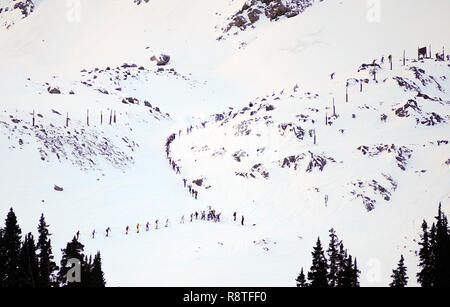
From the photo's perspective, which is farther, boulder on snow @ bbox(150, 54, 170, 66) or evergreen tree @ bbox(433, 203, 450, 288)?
boulder on snow @ bbox(150, 54, 170, 66)

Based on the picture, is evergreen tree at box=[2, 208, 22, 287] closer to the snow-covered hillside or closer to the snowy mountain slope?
the snow-covered hillside

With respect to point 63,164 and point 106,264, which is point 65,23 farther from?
point 106,264

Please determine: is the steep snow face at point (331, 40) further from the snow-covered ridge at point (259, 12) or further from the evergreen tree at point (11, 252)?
the evergreen tree at point (11, 252)

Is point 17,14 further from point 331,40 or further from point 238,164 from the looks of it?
point 238,164

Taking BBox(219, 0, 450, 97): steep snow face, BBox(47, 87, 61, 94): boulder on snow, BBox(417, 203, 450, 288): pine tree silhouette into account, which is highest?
BBox(219, 0, 450, 97): steep snow face

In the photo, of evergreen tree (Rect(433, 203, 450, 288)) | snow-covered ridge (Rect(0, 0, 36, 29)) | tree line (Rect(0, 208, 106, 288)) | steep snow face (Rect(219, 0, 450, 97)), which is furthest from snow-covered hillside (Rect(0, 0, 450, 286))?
snow-covered ridge (Rect(0, 0, 36, 29))

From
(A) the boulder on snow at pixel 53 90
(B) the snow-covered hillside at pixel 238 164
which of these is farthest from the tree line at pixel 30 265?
(A) the boulder on snow at pixel 53 90

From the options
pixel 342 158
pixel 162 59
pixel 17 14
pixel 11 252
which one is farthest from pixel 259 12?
pixel 11 252

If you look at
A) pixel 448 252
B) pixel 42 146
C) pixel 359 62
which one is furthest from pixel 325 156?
pixel 359 62
